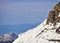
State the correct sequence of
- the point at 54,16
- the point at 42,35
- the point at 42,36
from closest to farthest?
the point at 42,36 < the point at 42,35 < the point at 54,16

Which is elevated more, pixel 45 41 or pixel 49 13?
pixel 49 13

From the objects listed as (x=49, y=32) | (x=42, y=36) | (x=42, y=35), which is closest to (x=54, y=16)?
(x=49, y=32)

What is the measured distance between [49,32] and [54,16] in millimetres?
2904

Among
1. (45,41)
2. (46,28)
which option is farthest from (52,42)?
(46,28)

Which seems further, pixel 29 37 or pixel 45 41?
pixel 29 37

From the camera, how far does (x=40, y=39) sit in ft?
156

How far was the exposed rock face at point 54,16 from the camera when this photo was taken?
48.5m

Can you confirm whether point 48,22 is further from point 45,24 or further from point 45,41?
point 45,41

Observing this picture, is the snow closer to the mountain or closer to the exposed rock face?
the mountain

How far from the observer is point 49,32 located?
47594 millimetres

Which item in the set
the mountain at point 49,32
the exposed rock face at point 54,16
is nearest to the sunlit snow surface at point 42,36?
the mountain at point 49,32

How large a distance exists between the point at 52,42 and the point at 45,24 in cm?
620

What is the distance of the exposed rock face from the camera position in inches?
1908

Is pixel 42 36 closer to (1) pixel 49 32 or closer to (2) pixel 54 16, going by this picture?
(1) pixel 49 32
